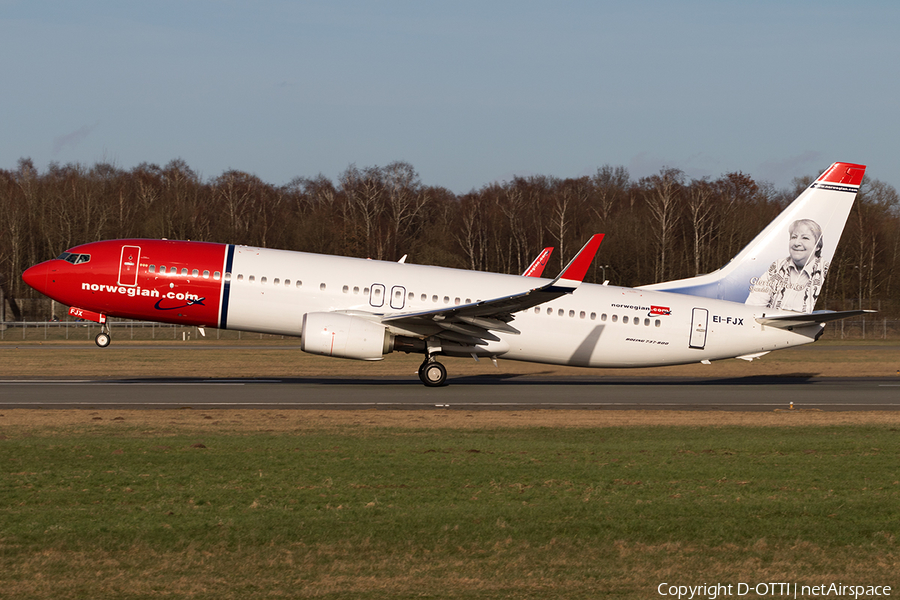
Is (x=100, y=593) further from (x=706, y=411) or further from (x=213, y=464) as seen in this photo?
(x=706, y=411)

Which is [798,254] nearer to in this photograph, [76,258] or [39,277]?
[76,258]

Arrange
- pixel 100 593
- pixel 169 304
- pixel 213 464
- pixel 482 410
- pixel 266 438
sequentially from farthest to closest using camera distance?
pixel 169 304, pixel 482 410, pixel 266 438, pixel 213 464, pixel 100 593

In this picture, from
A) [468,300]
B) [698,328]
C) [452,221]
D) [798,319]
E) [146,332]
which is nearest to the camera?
[468,300]

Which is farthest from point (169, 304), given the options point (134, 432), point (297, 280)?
point (134, 432)

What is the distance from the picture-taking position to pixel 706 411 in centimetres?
2238

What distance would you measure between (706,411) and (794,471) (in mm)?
9562

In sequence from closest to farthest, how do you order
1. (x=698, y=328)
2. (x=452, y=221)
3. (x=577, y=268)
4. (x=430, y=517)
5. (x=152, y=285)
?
(x=430, y=517) → (x=577, y=268) → (x=152, y=285) → (x=698, y=328) → (x=452, y=221)

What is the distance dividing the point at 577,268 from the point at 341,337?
733cm

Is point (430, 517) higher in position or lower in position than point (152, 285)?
lower

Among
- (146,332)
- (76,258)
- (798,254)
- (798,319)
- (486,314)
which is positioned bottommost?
(146,332)

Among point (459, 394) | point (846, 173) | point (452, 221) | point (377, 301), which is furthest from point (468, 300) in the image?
point (452, 221)

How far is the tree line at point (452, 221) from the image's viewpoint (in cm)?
9088

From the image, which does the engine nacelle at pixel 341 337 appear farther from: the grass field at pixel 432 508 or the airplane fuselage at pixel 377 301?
the grass field at pixel 432 508

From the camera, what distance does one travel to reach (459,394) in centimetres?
2595
